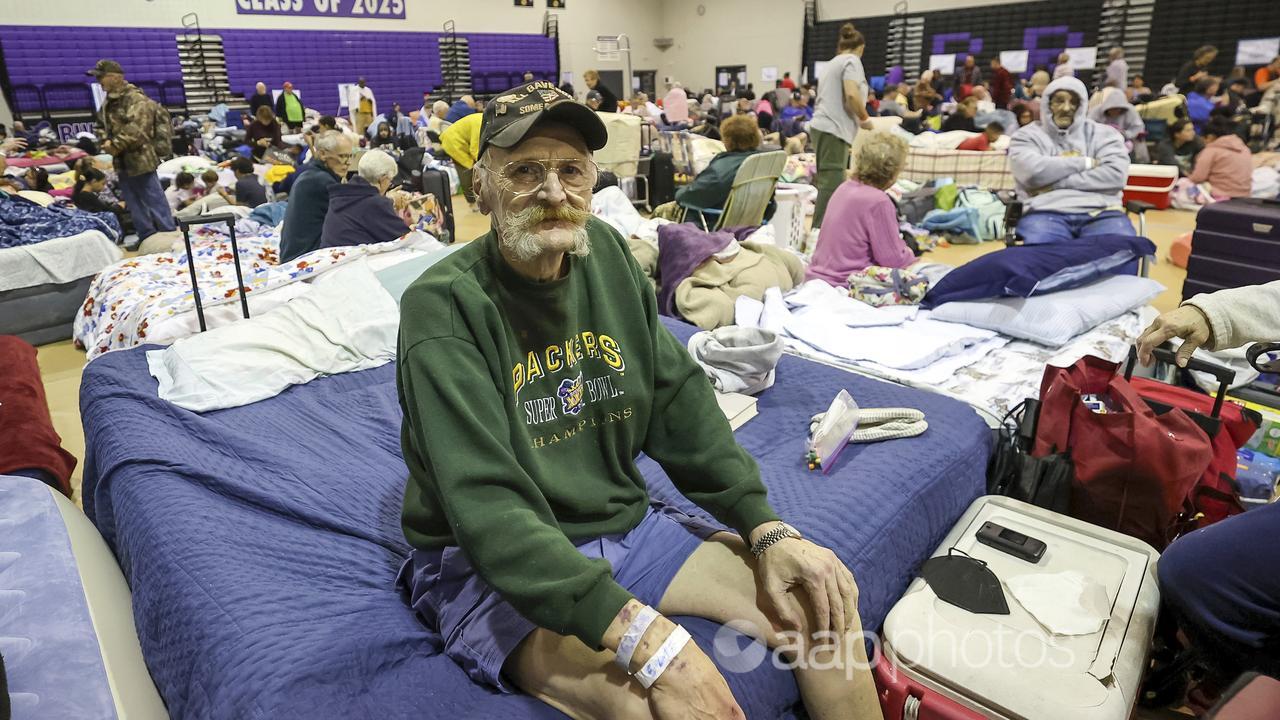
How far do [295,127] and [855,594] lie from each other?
42.8 feet

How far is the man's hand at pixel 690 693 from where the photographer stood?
1.02 m

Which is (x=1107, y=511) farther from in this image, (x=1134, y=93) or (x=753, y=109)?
(x=753, y=109)

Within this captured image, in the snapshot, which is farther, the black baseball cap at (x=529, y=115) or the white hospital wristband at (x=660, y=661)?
the black baseball cap at (x=529, y=115)

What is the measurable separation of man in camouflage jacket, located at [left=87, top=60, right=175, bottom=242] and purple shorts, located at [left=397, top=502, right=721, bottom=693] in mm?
5262

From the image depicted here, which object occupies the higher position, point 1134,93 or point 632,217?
point 1134,93

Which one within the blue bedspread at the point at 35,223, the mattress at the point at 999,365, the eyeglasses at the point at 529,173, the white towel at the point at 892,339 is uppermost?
the eyeglasses at the point at 529,173

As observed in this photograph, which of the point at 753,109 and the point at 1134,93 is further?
the point at 753,109

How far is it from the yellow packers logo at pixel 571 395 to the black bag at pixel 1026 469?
4.39 ft

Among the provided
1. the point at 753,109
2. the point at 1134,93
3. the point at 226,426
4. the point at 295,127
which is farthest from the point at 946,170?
the point at 295,127

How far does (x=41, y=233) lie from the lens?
4.51m

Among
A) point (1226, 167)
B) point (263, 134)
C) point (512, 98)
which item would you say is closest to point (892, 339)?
point (512, 98)

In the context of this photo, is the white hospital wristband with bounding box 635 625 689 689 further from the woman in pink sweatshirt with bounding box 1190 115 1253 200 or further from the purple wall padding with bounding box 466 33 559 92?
the purple wall padding with bounding box 466 33 559 92

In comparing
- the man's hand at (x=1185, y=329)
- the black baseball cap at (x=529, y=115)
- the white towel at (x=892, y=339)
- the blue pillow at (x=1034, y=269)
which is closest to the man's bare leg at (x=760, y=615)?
the black baseball cap at (x=529, y=115)

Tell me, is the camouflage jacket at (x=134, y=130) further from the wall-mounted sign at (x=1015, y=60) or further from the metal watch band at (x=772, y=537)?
the wall-mounted sign at (x=1015, y=60)
